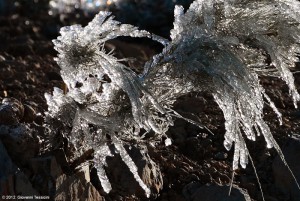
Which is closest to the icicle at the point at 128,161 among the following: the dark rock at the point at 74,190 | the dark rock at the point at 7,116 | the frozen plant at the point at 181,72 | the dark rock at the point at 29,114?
the frozen plant at the point at 181,72

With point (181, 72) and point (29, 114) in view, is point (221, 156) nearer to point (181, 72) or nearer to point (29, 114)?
point (181, 72)

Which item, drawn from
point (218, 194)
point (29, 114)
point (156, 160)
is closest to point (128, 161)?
point (218, 194)

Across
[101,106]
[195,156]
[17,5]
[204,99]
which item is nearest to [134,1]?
[17,5]

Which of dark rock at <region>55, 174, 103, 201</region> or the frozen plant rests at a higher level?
the frozen plant

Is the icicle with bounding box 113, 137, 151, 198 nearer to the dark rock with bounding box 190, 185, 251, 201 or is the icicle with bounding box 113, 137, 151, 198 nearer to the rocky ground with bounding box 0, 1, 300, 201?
the rocky ground with bounding box 0, 1, 300, 201

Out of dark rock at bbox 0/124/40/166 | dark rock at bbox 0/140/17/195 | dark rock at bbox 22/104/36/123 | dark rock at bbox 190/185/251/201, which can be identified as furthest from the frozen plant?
dark rock at bbox 22/104/36/123

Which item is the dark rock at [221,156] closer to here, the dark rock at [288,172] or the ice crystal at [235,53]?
the dark rock at [288,172]
